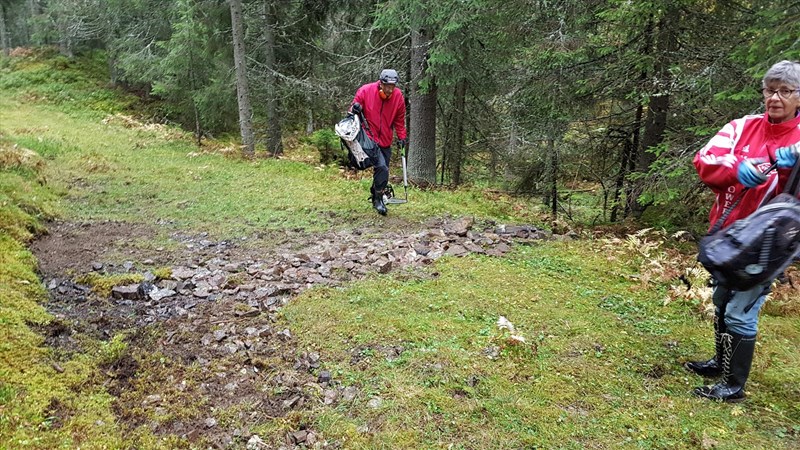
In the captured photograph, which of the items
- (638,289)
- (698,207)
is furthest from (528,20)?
(638,289)

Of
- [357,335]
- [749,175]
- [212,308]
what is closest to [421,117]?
[212,308]

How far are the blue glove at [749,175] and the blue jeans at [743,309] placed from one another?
747 mm

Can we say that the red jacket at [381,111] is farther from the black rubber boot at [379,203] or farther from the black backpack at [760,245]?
the black backpack at [760,245]

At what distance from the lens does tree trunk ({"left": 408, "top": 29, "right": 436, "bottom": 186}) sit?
36.2 ft

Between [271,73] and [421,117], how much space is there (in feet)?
21.9

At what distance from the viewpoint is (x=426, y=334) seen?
14.6 feet

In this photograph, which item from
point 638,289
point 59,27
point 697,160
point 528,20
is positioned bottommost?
point 638,289

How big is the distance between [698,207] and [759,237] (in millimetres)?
5750

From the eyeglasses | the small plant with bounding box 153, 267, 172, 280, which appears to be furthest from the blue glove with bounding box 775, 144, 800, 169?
the small plant with bounding box 153, 267, 172, 280

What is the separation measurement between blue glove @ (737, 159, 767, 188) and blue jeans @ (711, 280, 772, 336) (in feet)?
2.45

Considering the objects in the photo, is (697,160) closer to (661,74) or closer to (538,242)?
(538,242)

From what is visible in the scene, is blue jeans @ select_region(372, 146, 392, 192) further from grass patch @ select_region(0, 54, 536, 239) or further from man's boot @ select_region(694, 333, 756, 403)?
man's boot @ select_region(694, 333, 756, 403)

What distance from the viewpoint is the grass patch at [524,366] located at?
3287 millimetres

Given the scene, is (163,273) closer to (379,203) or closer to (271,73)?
(379,203)
